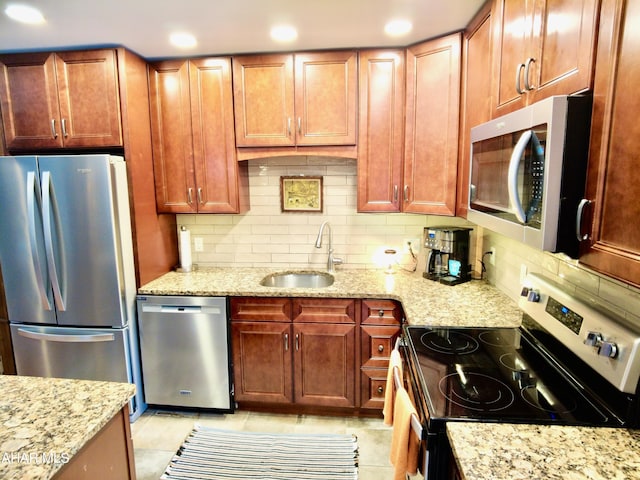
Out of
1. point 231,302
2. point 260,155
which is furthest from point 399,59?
point 231,302

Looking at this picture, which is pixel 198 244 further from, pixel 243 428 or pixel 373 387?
pixel 373 387

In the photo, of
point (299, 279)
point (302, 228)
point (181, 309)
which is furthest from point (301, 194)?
point (181, 309)

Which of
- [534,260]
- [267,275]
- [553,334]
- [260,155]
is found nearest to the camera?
[553,334]

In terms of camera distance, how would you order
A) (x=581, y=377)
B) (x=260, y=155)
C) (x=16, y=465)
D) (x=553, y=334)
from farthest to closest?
(x=260, y=155)
(x=553, y=334)
(x=581, y=377)
(x=16, y=465)

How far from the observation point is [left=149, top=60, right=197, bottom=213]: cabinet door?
2.55m

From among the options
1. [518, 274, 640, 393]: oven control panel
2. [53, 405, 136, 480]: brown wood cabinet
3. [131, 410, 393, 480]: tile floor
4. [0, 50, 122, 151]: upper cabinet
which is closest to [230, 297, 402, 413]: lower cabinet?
[131, 410, 393, 480]: tile floor

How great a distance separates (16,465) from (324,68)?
236 centimetres

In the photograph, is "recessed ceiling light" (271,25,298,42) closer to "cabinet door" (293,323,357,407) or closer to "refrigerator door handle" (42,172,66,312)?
"refrigerator door handle" (42,172,66,312)

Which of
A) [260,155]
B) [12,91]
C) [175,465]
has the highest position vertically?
[12,91]

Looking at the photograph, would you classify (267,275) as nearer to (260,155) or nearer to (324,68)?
(260,155)

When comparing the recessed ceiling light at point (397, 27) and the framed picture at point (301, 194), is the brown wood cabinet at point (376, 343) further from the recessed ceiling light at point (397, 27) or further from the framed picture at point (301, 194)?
the recessed ceiling light at point (397, 27)

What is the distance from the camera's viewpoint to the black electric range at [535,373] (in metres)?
1.07

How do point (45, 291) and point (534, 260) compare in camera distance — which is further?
point (45, 291)

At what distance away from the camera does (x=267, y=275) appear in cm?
280
